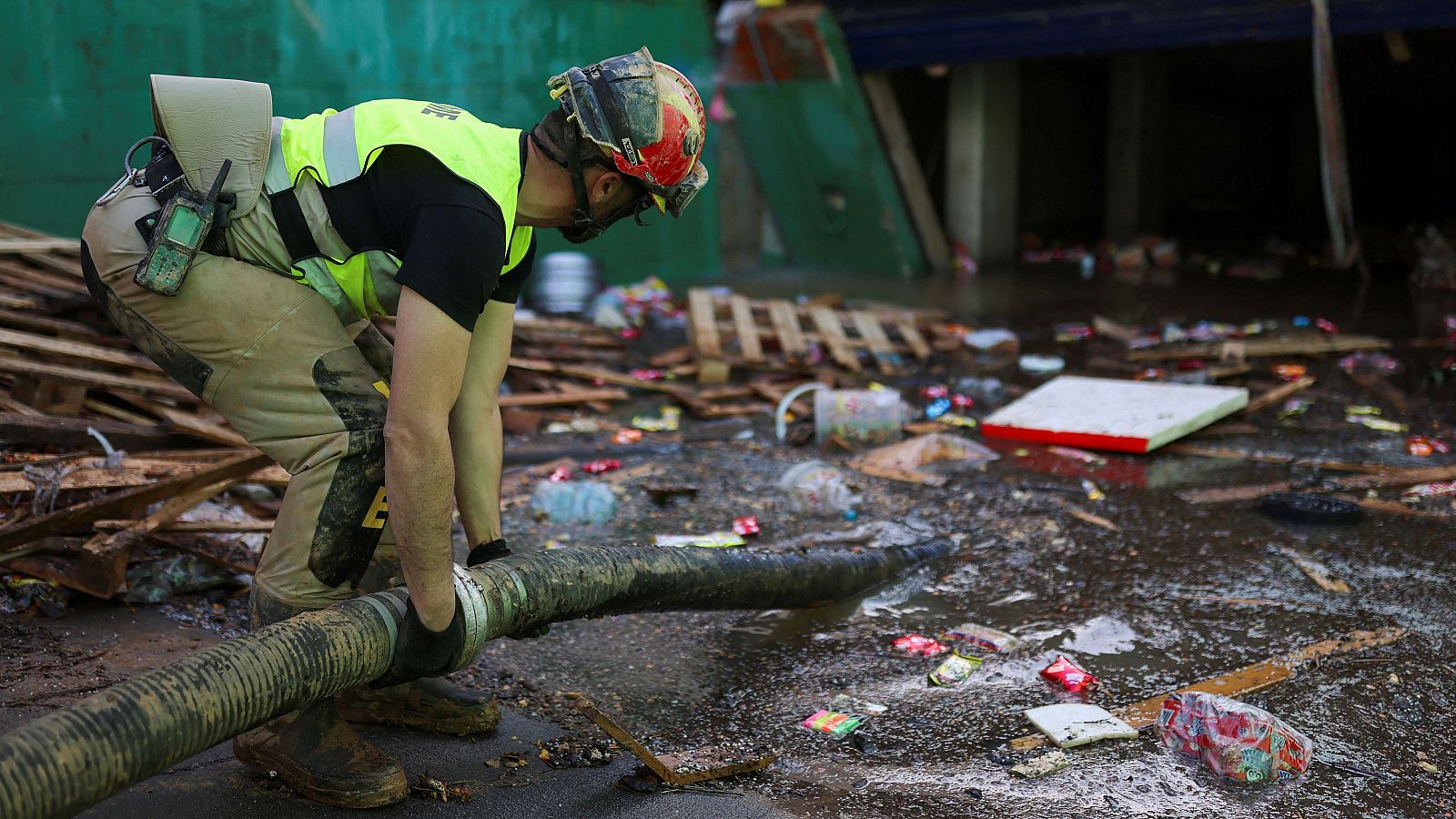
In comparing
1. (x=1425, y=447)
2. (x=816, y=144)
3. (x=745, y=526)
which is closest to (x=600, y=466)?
(x=745, y=526)

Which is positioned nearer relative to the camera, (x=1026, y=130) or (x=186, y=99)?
(x=186, y=99)

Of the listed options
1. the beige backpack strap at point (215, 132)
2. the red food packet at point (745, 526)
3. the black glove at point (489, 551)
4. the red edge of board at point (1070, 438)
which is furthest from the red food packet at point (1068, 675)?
the beige backpack strap at point (215, 132)

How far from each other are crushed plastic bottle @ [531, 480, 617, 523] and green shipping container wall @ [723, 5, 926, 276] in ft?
23.5

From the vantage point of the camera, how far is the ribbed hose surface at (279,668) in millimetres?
1866

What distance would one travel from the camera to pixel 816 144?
1128cm

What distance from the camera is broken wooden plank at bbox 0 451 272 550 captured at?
10.9ft

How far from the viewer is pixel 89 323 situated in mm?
5195

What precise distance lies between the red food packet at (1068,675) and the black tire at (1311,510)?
1.77 m

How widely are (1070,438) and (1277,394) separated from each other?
1.56 metres

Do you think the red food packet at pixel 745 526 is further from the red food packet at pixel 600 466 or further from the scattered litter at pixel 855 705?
the scattered litter at pixel 855 705

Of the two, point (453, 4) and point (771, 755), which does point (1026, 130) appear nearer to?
point (453, 4)

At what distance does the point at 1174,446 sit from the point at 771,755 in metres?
3.49

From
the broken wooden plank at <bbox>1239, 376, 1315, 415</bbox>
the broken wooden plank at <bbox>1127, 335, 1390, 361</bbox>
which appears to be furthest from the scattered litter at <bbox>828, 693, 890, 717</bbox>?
the broken wooden plank at <bbox>1127, 335, 1390, 361</bbox>

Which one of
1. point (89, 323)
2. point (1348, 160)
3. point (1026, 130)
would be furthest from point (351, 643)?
point (1348, 160)
